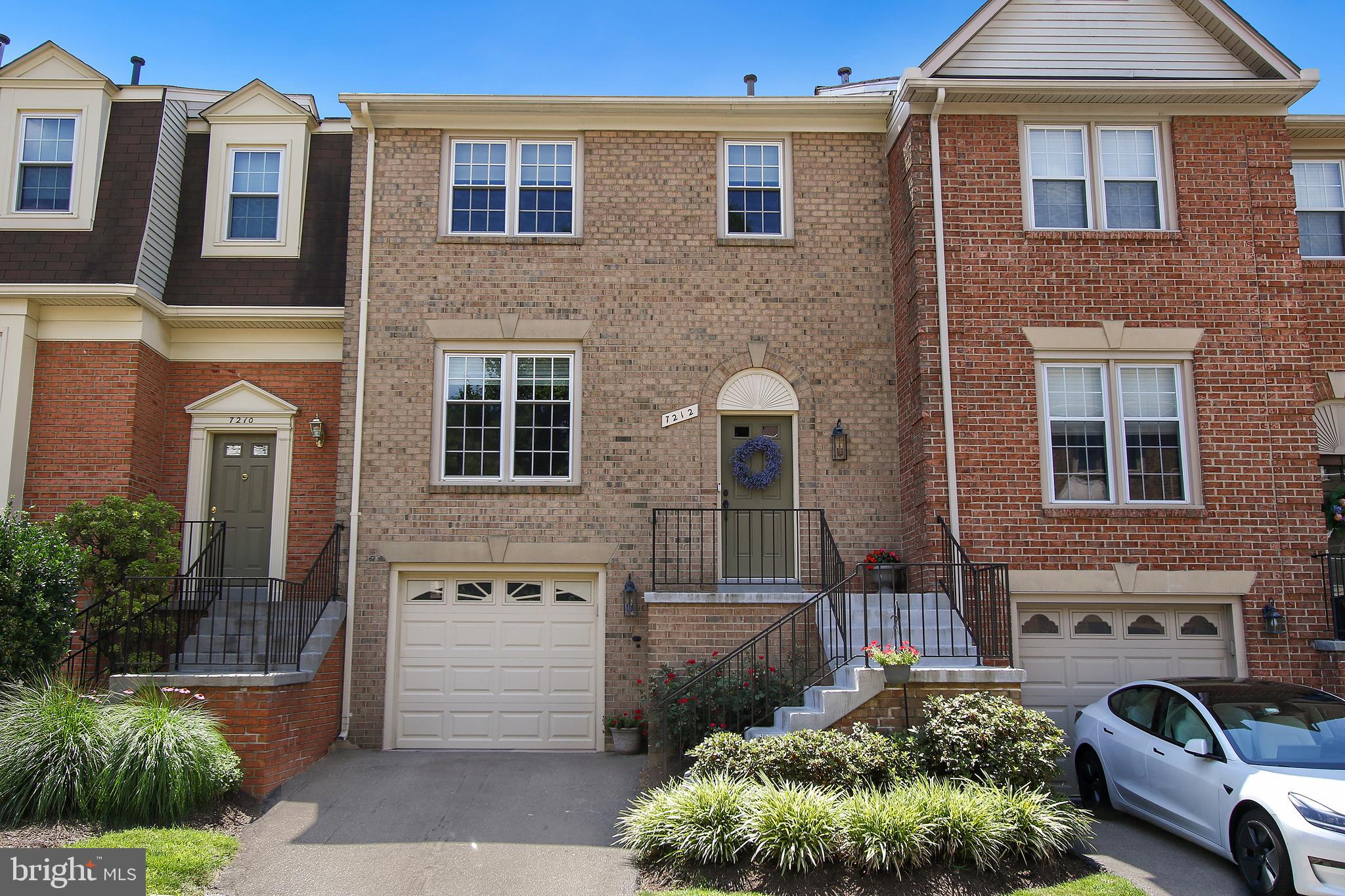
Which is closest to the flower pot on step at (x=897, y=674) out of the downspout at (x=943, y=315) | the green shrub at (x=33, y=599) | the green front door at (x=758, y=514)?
the downspout at (x=943, y=315)

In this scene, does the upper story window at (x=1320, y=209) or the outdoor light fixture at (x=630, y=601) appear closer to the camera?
the outdoor light fixture at (x=630, y=601)

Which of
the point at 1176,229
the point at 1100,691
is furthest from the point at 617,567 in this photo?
the point at 1176,229

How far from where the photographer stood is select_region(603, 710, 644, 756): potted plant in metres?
11.2

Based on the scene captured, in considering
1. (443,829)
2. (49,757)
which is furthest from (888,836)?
(49,757)

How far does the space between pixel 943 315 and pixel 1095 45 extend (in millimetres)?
4147

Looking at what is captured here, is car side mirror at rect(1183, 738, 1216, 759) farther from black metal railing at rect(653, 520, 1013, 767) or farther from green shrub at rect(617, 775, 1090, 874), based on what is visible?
black metal railing at rect(653, 520, 1013, 767)

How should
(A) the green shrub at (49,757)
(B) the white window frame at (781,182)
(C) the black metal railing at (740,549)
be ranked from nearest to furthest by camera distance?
(A) the green shrub at (49,757), (C) the black metal railing at (740,549), (B) the white window frame at (781,182)

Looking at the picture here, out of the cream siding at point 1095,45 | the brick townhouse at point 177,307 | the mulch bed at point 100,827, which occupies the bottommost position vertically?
the mulch bed at point 100,827

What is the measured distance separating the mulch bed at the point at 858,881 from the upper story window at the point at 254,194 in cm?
992

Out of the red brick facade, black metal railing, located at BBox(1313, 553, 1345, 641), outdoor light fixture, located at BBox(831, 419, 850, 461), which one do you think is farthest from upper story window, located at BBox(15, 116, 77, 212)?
black metal railing, located at BBox(1313, 553, 1345, 641)

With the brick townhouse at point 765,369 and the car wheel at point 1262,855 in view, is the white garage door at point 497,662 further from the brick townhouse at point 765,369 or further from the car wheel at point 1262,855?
the car wheel at point 1262,855

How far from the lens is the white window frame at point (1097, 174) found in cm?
1203

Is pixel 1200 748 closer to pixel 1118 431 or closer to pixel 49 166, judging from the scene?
pixel 1118 431

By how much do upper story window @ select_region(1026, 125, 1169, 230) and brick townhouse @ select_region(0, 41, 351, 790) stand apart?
28.8 feet
